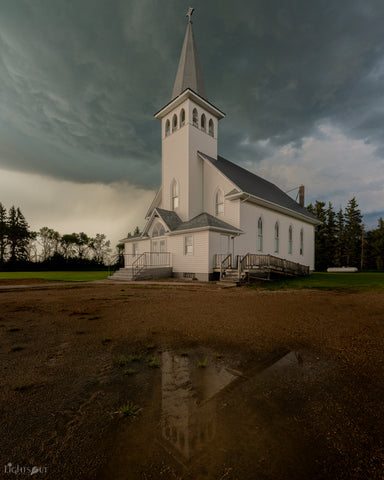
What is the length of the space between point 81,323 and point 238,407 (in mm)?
4732

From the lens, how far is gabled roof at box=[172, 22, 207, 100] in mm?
22188

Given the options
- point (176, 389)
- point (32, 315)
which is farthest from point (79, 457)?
point (32, 315)

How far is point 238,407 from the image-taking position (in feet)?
8.12

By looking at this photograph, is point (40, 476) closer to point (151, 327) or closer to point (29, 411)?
point (29, 411)

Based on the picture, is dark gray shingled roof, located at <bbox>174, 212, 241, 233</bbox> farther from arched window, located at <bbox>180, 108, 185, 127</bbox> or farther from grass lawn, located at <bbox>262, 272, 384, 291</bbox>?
arched window, located at <bbox>180, 108, 185, 127</bbox>

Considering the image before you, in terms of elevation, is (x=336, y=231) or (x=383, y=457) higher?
(x=336, y=231)

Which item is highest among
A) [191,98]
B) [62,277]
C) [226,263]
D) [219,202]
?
[191,98]

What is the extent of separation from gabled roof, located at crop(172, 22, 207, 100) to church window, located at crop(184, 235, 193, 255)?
15275mm

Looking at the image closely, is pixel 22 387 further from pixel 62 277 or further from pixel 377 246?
pixel 377 246

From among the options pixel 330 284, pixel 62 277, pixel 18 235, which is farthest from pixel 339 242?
pixel 18 235

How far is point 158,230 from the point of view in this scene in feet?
70.2

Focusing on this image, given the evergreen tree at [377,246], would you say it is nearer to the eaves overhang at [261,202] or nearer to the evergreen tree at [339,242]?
the evergreen tree at [339,242]

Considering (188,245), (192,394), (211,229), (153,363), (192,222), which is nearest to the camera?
(192,394)

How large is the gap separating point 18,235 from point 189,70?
166ft
